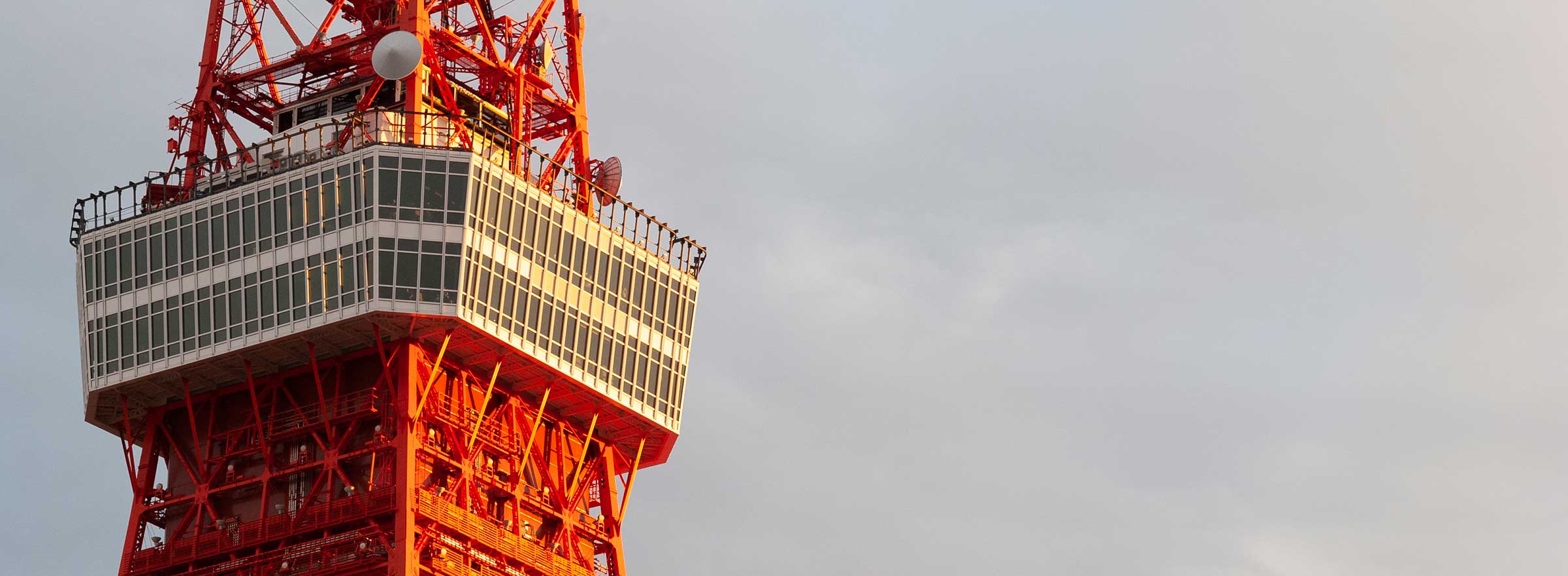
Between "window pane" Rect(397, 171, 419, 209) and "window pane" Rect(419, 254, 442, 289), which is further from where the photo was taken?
"window pane" Rect(397, 171, 419, 209)

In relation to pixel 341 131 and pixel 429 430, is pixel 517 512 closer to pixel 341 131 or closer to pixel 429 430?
pixel 429 430

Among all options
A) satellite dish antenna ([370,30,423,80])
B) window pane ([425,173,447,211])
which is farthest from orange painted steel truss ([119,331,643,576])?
satellite dish antenna ([370,30,423,80])

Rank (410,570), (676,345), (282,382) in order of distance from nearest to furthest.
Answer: (410,570), (282,382), (676,345)

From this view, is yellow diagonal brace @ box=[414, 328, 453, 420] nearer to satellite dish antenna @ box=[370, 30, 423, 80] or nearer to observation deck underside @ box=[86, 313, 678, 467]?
observation deck underside @ box=[86, 313, 678, 467]

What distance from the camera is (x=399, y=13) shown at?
640 ft

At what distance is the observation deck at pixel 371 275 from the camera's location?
18075 centimetres

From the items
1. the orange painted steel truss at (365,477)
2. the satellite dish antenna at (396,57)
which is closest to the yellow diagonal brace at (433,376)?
the orange painted steel truss at (365,477)

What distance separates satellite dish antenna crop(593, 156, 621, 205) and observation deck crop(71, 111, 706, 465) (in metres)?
0.40

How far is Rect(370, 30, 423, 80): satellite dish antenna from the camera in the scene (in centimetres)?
18762

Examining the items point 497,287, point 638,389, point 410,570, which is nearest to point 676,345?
point 638,389

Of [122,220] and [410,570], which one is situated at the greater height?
[122,220]

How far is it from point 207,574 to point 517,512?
1798cm

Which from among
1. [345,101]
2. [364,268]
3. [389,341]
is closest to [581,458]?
[389,341]

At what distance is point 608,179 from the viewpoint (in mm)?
196875
